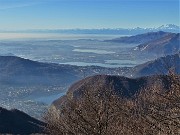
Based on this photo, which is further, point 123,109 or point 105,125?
point 123,109

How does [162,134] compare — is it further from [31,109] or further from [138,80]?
[31,109]

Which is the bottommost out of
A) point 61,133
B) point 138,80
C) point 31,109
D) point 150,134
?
point 31,109

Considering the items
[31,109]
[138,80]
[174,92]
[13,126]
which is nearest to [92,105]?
[174,92]

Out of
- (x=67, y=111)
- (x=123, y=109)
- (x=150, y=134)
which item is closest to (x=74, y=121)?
(x=67, y=111)

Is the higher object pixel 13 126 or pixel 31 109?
pixel 13 126

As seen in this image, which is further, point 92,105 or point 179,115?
point 92,105

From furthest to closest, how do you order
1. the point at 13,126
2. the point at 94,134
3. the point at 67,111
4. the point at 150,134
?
the point at 13,126 < the point at 67,111 < the point at 94,134 < the point at 150,134

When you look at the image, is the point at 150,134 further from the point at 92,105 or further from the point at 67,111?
the point at 67,111

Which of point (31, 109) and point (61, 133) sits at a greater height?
point (61, 133)

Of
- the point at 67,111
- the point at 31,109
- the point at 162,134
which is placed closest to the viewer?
the point at 162,134
